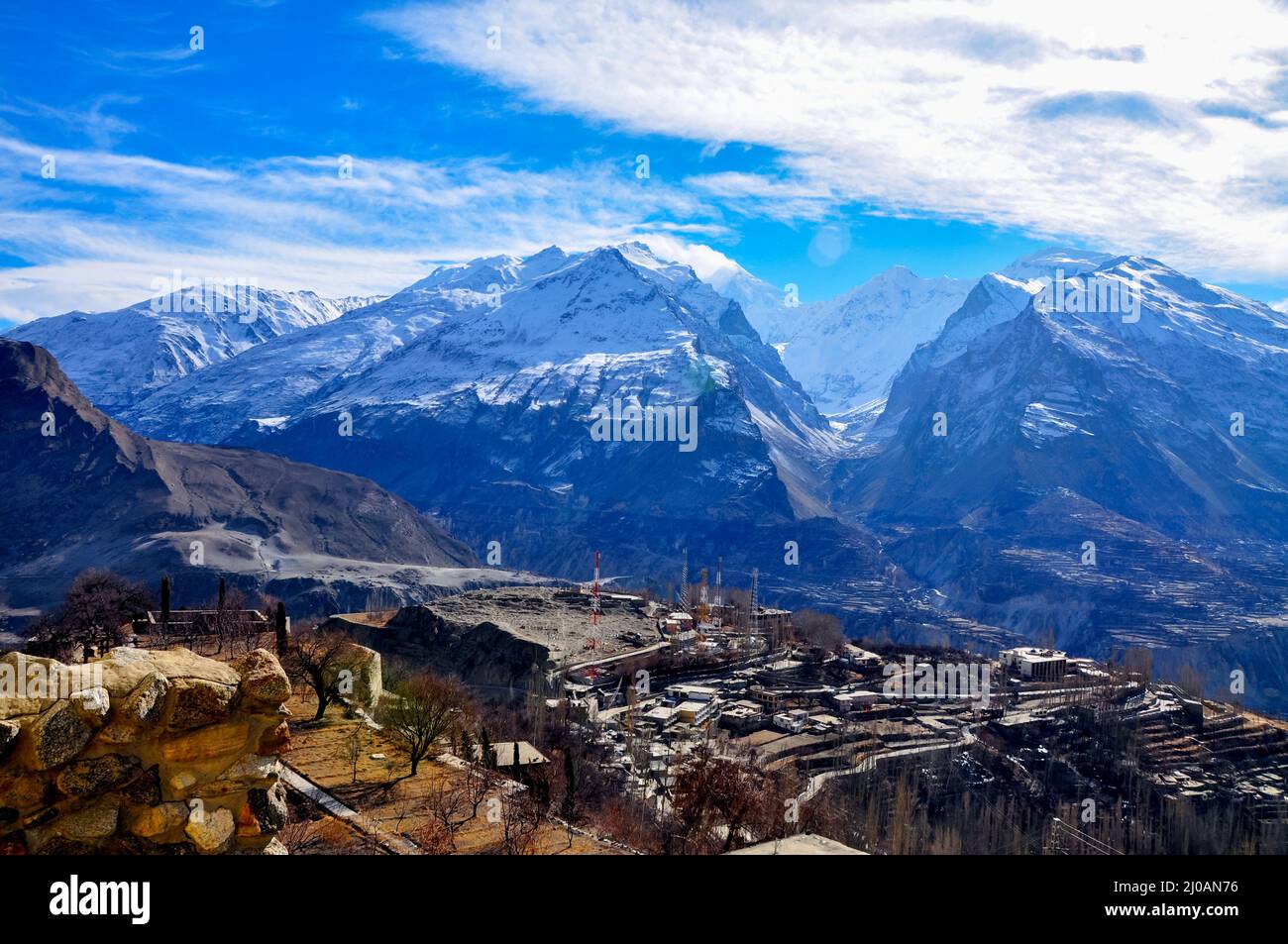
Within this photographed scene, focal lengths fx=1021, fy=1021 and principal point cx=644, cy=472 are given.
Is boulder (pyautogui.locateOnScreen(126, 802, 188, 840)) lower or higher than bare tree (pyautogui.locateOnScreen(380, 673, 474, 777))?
higher

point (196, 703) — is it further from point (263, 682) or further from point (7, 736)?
point (7, 736)

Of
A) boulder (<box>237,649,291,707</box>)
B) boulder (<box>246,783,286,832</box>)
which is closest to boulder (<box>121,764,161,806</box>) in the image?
boulder (<box>246,783,286,832</box>)

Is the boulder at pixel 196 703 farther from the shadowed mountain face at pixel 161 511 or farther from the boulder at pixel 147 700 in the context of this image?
the shadowed mountain face at pixel 161 511

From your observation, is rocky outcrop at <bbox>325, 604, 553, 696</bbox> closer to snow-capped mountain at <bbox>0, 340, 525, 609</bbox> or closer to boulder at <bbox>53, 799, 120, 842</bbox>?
boulder at <bbox>53, 799, 120, 842</bbox>

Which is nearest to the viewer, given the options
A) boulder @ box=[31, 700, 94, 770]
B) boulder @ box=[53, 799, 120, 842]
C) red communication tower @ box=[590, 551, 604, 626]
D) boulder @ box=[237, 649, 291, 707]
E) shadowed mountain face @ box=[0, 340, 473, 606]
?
boulder @ box=[31, 700, 94, 770]

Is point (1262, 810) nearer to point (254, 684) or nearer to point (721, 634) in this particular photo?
point (721, 634)

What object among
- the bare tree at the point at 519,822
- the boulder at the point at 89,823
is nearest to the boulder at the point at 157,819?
the boulder at the point at 89,823
